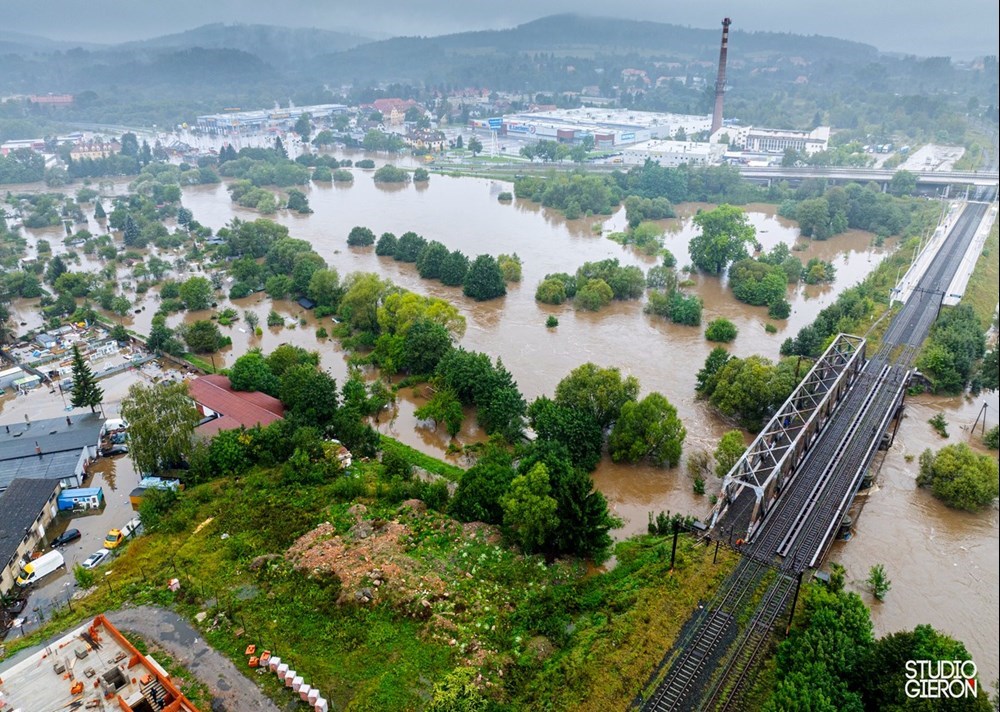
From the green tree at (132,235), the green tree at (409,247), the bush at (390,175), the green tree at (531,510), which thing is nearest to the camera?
the green tree at (531,510)

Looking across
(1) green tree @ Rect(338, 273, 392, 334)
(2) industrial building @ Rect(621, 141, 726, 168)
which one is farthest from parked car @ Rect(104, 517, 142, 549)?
(2) industrial building @ Rect(621, 141, 726, 168)

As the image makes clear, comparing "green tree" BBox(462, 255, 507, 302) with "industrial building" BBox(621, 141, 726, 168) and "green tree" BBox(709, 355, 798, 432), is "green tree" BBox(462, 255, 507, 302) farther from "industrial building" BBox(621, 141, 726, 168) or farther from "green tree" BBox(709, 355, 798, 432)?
"industrial building" BBox(621, 141, 726, 168)

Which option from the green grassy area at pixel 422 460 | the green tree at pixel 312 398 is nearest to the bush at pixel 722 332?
the green grassy area at pixel 422 460

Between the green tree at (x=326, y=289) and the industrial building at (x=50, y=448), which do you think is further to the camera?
the green tree at (x=326, y=289)

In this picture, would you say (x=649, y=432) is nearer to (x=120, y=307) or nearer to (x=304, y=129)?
(x=120, y=307)

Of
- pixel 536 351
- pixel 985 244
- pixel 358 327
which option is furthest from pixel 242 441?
pixel 985 244

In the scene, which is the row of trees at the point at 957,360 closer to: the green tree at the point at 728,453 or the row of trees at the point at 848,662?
the green tree at the point at 728,453

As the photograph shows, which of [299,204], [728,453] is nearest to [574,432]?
[728,453]
